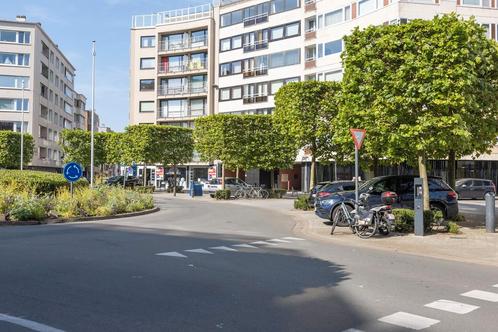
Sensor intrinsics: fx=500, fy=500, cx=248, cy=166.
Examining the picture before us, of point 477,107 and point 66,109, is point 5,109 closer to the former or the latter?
point 66,109

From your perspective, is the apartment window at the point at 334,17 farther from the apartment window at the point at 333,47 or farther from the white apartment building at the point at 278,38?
the apartment window at the point at 333,47

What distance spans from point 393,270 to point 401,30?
326 inches

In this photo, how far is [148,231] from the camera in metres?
14.7

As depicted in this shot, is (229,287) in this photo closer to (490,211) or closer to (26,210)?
(490,211)

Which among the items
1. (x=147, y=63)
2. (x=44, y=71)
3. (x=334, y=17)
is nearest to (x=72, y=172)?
(x=334, y=17)

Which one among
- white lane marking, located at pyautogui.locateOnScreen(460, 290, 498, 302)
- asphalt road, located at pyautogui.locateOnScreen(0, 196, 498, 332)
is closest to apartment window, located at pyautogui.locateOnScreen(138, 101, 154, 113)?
asphalt road, located at pyautogui.locateOnScreen(0, 196, 498, 332)

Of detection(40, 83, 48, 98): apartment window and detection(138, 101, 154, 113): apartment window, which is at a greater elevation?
detection(40, 83, 48, 98): apartment window

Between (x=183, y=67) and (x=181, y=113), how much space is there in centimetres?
592

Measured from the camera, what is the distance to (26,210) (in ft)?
54.6

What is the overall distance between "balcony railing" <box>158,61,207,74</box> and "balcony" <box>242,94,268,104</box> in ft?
31.8

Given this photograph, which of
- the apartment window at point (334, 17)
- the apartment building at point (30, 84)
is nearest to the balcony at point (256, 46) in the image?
the apartment window at point (334, 17)

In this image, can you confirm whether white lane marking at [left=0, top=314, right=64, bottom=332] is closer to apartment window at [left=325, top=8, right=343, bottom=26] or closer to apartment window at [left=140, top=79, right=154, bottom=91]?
apartment window at [left=325, top=8, right=343, bottom=26]

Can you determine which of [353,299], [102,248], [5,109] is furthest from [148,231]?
[5,109]

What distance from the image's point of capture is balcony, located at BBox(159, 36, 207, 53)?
62.6 metres
